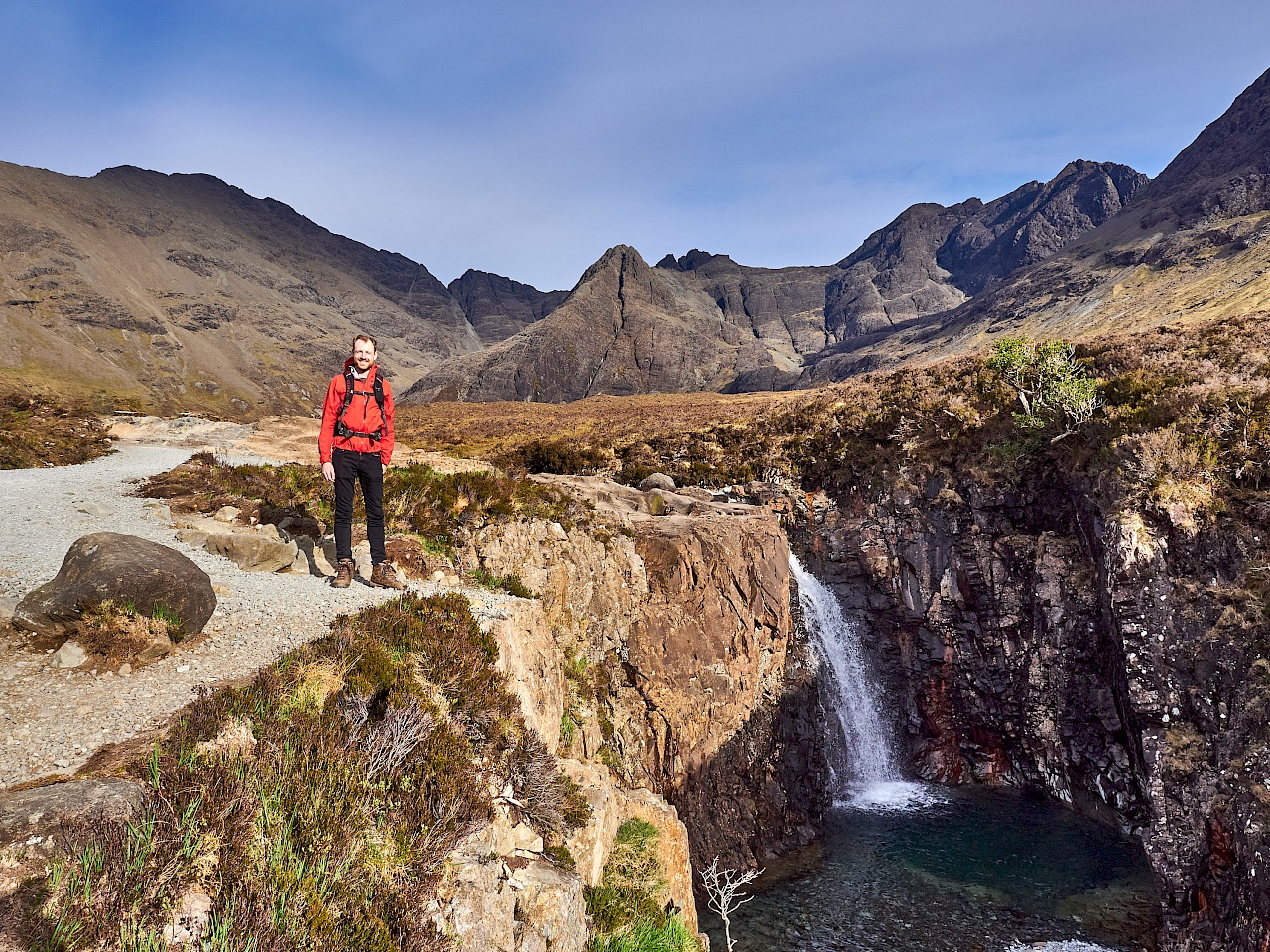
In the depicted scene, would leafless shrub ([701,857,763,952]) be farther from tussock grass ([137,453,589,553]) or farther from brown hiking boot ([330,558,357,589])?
tussock grass ([137,453,589,553])

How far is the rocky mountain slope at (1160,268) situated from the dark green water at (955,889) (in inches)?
2324

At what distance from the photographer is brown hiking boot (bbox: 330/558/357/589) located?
1025 centimetres

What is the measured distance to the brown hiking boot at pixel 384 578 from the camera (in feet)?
35.0

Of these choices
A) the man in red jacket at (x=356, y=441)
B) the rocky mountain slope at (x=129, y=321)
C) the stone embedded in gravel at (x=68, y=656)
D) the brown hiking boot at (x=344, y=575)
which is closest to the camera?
the stone embedded in gravel at (x=68, y=656)

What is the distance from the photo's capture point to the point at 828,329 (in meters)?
199

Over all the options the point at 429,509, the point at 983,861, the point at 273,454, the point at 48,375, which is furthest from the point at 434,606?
the point at 48,375

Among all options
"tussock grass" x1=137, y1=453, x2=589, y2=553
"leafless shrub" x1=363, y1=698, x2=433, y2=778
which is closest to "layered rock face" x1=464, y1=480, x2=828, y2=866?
"tussock grass" x1=137, y1=453, x2=589, y2=553

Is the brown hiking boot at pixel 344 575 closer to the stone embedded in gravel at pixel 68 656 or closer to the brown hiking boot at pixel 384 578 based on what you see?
the brown hiking boot at pixel 384 578

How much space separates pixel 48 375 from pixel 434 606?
163 metres

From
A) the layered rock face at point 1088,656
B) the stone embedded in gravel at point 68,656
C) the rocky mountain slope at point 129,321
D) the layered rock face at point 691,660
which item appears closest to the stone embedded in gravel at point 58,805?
the stone embedded in gravel at point 68,656

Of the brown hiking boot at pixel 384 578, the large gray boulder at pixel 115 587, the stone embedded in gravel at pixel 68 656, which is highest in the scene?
the large gray boulder at pixel 115 587

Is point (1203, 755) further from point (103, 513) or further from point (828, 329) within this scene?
point (828, 329)

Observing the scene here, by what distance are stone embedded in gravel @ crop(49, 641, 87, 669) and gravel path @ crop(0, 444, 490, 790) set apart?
104 millimetres

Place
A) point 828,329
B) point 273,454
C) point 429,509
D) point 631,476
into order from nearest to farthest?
point 429,509, point 273,454, point 631,476, point 828,329
